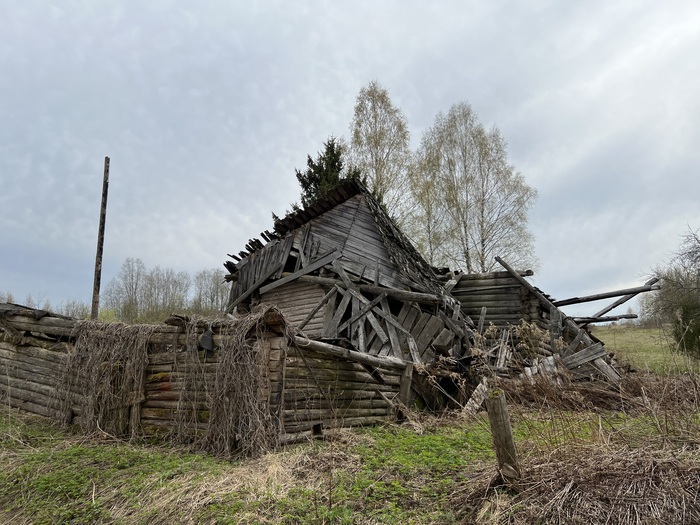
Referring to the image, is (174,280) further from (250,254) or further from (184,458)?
(184,458)

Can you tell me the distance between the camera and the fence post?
339 cm

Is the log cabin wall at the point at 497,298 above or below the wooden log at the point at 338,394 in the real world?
above

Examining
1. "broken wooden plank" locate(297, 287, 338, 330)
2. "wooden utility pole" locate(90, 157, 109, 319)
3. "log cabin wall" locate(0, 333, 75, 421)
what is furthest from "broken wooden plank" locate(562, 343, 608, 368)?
"wooden utility pole" locate(90, 157, 109, 319)

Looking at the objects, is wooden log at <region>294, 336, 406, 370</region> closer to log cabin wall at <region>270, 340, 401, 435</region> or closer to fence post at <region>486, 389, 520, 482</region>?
log cabin wall at <region>270, 340, 401, 435</region>

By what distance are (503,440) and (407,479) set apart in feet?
4.26

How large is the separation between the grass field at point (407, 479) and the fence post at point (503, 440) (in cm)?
12

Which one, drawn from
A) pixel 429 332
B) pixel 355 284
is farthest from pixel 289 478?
pixel 355 284

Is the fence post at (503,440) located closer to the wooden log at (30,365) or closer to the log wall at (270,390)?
the log wall at (270,390)

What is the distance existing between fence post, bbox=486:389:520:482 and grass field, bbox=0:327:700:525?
0.12 metres

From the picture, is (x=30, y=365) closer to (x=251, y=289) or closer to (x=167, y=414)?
(x=167, y=414)

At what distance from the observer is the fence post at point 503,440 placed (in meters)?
3.39

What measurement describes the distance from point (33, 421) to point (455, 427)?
738 cm

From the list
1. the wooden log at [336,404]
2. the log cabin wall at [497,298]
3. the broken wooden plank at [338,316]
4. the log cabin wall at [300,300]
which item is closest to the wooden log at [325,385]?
the wooden log at [336,404]

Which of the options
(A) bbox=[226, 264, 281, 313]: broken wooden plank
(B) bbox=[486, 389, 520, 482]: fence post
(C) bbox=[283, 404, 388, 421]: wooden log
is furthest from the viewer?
(A) bbox=[226, 264, 281, 313]: broken wooden plank
